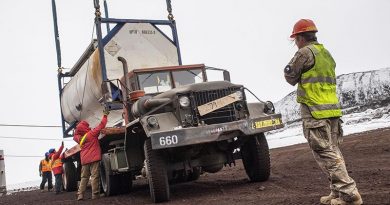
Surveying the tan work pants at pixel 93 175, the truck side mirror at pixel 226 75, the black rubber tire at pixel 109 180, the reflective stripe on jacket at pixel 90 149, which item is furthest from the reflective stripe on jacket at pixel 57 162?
the truck side mirror at pixel 226 75

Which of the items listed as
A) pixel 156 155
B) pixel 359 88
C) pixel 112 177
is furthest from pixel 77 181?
pixel 359 88

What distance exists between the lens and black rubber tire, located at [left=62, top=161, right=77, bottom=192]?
12523mm

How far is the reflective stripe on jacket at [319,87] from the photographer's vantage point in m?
4.13

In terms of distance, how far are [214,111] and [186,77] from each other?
1699 mm

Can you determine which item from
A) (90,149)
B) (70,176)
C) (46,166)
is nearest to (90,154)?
(90,149)

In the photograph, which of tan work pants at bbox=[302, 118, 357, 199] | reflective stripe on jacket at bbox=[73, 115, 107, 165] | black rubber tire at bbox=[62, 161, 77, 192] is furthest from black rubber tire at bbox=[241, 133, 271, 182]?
black rubber tire at bbox=[62, 161, 77, 192]

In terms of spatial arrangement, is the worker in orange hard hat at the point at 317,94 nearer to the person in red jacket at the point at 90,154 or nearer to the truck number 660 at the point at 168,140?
the truck number 660 at the point at 168,140

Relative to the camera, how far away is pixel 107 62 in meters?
9.09

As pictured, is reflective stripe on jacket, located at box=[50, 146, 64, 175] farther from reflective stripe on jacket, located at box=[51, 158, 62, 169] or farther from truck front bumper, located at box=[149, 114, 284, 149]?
truck front bumper, located at box=[149, 114, 284, 149]

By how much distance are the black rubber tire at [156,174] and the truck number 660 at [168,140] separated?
408mm

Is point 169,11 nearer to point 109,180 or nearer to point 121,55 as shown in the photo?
point 121,55

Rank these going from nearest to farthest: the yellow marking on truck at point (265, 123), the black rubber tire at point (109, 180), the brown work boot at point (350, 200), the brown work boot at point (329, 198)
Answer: the brown work boot at point (350, 200) → the brown work boot at point (329, 198) → the yellow marking on truck at point (265, 123) → the black rubber tire at point (109, 180)

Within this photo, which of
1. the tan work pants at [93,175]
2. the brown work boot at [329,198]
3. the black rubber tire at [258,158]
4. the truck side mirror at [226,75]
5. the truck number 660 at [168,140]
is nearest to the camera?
the brown work boot at [329,198]

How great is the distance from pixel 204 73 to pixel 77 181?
6642 mm
